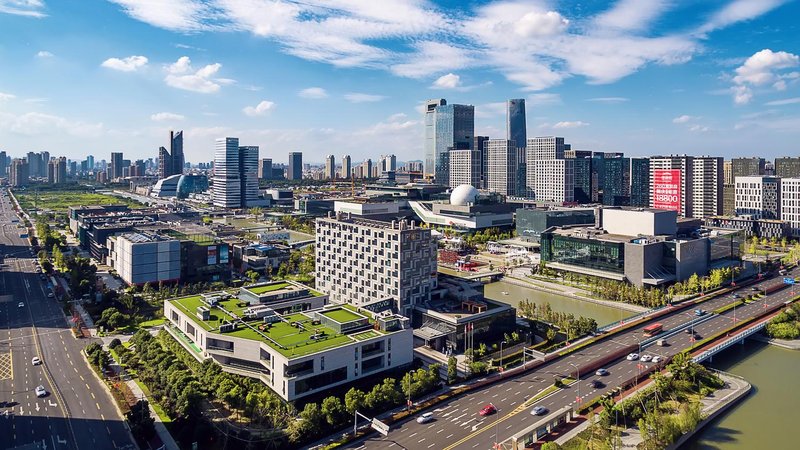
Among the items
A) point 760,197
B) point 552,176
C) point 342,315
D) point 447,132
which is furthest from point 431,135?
point 342,315

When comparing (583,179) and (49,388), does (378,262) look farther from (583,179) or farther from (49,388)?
(583,179)

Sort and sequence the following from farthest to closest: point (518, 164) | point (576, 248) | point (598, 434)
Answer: point (518, 164) < point (576, 248) < point (598, 434)

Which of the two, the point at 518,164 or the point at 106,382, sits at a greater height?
the point at 518,164

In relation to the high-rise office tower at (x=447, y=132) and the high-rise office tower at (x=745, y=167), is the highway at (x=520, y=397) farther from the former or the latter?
the high-rise office tower at (x=447, y=132)

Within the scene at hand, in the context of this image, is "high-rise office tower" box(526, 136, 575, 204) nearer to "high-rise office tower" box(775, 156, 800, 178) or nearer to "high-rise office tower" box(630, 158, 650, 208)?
"high-rise office tower" box(630, 158, 650, 208)

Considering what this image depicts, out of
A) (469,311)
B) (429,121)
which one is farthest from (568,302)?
(429,121)

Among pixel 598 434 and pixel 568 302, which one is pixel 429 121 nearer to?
pixel 568 302

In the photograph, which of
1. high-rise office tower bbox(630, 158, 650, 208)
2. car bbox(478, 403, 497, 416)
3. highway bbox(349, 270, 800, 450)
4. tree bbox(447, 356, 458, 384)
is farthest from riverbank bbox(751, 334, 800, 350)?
high-rise office tower bbox(630, 158, 650, 208)
